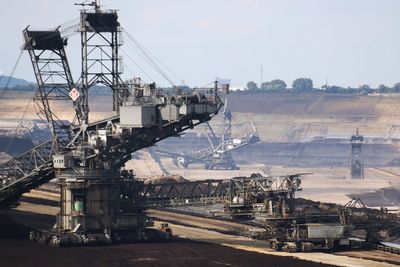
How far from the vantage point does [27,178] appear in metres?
102

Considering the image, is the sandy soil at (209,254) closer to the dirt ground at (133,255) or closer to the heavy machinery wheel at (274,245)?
the dirt ground at (133,255)

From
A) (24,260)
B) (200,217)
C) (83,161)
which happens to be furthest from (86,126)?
(200,217)

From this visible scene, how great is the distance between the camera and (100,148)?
98.6 meters

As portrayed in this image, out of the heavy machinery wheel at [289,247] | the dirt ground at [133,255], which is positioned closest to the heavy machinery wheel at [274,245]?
the heavy machinery wheel at [289,247]

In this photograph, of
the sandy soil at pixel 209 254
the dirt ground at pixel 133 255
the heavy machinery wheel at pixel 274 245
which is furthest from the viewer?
the heavy machinery wheel at pixel 274 245

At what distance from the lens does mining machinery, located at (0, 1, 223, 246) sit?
97500mm

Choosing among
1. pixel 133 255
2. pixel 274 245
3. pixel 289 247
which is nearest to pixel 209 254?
pixel 133 255

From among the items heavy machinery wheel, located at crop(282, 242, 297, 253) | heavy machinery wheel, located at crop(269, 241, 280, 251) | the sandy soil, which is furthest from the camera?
heavy machinery wheel, located at crop(269, 241, 280, 251)

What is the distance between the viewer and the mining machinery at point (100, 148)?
9750 centimetres

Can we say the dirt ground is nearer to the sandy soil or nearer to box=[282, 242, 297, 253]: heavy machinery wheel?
the sandy soil

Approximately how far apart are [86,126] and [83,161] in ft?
11.1

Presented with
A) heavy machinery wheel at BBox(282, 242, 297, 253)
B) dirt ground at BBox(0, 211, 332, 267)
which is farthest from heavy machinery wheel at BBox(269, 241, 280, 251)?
dirt ground at BBox(0, 211, 332, 267)

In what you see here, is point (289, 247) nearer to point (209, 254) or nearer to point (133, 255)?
point (209, 254)

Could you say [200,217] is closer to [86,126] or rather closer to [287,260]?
[86,126]
